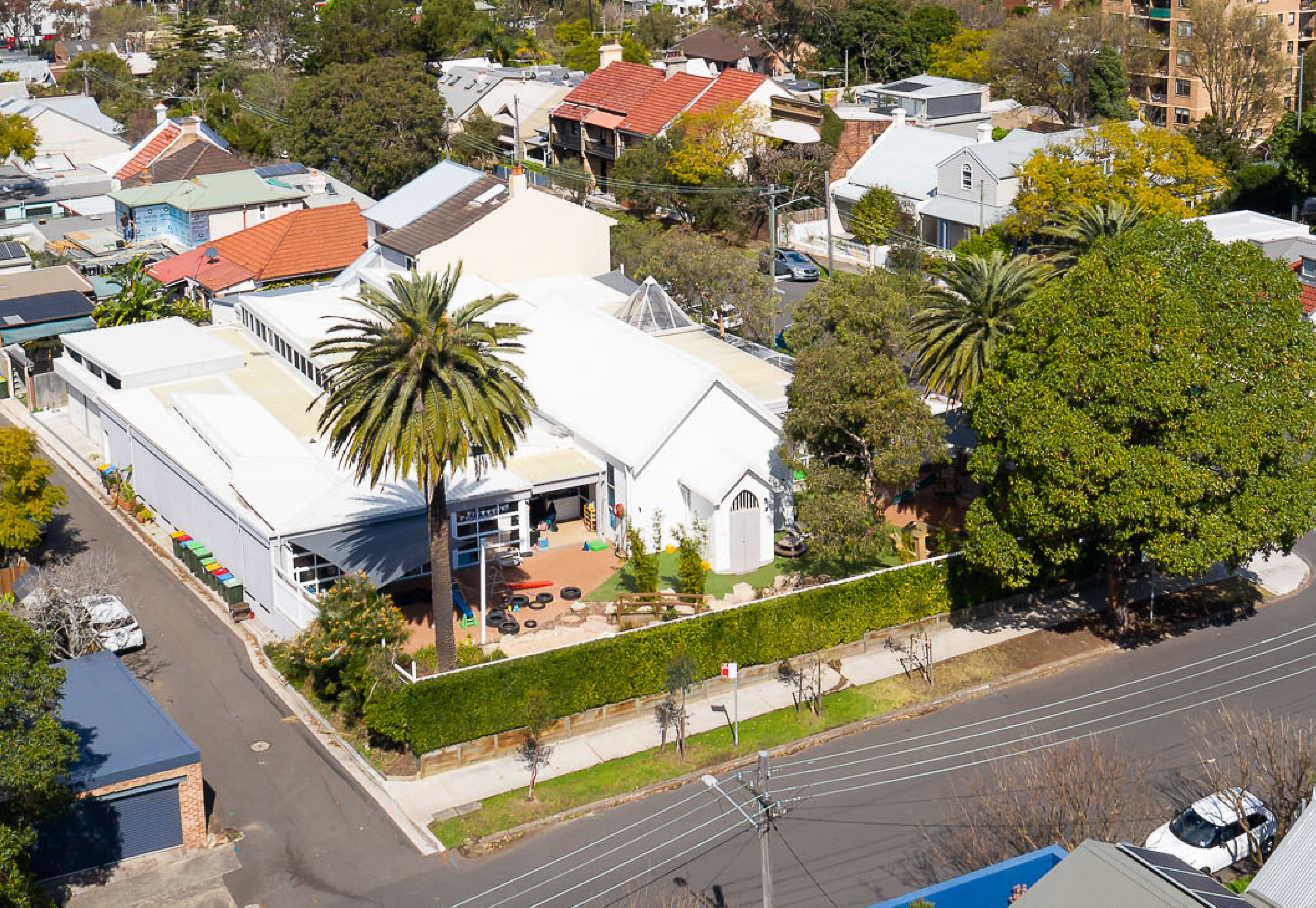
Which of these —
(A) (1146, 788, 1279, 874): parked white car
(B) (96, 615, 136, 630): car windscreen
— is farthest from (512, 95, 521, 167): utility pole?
(A) (1146, 788, 1279, 874): parked white car

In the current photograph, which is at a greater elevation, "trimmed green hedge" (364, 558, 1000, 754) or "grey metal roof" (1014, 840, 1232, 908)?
"grey metal roof" (1014, 840, 1232, 908)

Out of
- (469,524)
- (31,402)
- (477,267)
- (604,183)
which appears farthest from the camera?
(604,183)

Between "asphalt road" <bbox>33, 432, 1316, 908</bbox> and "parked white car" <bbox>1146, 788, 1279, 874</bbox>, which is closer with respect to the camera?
"parked white car" <bbox>1146, 788, 1279, 874</bbox>

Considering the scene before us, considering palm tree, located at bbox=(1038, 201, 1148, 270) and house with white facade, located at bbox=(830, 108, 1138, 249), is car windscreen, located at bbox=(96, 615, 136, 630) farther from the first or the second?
house with white facade, located at bbox=(830, 108, 1138, 249)

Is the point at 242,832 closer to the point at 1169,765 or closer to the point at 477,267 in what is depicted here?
the point at 1169,765

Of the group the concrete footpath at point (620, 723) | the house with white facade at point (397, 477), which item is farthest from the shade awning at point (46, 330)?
the concrete footpath at point (620, 723)

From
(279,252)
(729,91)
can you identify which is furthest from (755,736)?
(729,91)

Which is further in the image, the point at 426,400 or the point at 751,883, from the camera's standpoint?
the point at 426,400

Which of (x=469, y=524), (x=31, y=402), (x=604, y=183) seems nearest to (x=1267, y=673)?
(x=469, y=524)
